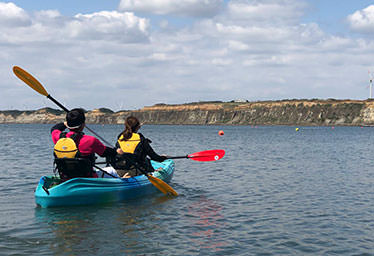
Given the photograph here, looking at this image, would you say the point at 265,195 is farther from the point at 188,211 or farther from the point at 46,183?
the point at 46,183

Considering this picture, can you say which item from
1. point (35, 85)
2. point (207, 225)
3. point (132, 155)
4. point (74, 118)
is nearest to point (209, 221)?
point (207, 225)

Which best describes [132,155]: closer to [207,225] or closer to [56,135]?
[56,135]

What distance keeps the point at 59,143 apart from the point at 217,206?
16.3 feet

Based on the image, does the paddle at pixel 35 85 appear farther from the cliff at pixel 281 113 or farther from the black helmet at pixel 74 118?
the cliff at pixel 281 113

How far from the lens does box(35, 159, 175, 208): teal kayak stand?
10.6m

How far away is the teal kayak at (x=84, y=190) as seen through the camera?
1059 cm

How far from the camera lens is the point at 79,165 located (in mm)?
10258

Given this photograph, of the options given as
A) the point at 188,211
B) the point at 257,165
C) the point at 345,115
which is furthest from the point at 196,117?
the point at 188,211

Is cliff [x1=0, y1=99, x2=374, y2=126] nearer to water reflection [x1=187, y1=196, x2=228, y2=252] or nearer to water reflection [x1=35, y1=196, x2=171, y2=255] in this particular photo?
water reflection [x1=187, y1=196, x2=228, y2=252]

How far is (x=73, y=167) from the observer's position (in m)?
10.3

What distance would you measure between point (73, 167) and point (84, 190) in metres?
0.91

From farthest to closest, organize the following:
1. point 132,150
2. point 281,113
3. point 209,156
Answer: point 281,113 → point 209,156 → point 132,150

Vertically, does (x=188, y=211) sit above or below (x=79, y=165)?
below

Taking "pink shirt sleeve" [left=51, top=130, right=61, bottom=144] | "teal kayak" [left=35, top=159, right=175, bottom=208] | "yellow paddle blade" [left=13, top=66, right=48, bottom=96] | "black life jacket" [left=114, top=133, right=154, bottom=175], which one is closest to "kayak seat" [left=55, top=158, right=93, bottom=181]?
"teal kayak" [left=35, top=159, right=175, bottom=208]
